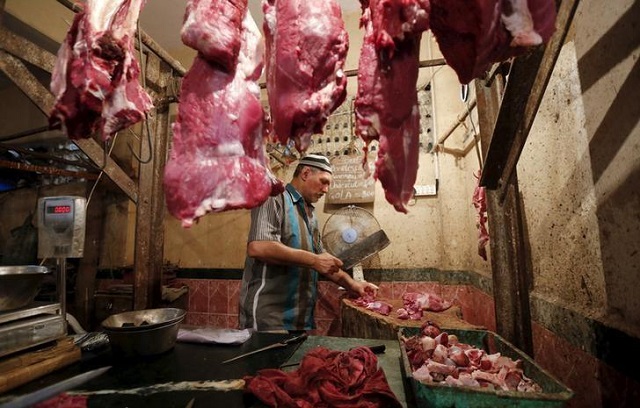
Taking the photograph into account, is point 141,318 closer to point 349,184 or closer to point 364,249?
point 364,249

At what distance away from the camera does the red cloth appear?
131 centimetres

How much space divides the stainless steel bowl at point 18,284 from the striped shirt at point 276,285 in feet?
4.87

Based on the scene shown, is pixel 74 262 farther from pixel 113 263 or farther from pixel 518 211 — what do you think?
pixel 518 211

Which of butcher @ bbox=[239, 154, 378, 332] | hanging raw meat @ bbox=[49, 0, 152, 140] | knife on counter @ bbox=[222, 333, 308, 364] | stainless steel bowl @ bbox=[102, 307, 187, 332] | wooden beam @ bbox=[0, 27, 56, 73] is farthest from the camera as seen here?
butcher @ bbox=[239, 154, 378, 332]

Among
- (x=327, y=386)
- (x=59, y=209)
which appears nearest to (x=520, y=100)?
(x=327, y=386)

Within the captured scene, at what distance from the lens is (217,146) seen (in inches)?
44.1

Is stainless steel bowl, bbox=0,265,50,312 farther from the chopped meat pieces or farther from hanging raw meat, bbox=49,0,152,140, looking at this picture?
the chopped meat pieces

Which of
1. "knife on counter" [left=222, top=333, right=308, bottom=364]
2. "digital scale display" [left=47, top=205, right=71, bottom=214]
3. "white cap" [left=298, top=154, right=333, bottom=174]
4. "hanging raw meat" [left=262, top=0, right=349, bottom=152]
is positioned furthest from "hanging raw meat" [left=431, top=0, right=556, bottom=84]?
"digital scale display" [left=47, top=205, right=71, bottom=214]

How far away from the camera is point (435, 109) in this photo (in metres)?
4.79

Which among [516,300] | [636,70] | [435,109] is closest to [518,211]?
[516,300]

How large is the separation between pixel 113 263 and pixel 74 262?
2.62 feet

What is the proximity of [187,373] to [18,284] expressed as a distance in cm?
131

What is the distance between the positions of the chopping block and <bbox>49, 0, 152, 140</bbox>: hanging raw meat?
1.25m

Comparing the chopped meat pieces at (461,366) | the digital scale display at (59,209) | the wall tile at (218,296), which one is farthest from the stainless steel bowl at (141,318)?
the wall tile at (218,296)
